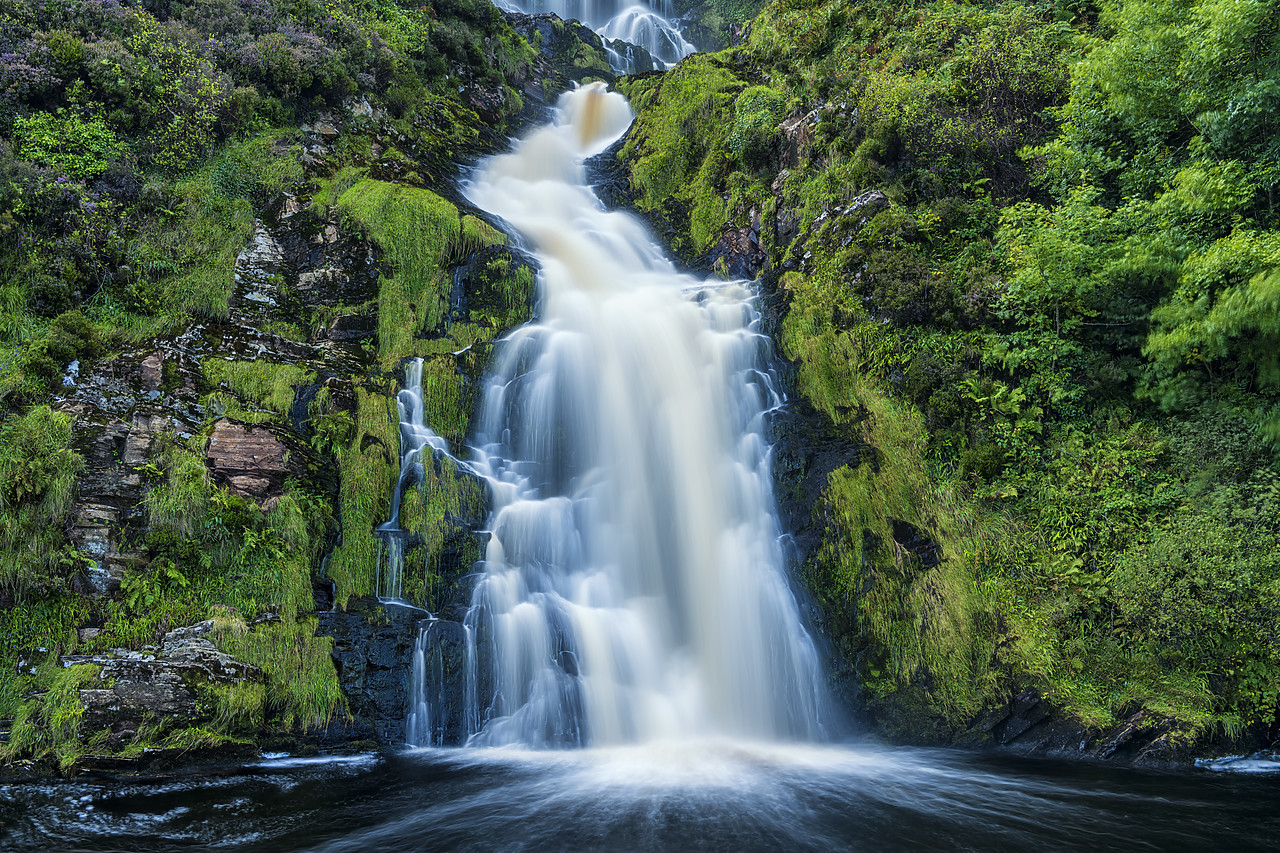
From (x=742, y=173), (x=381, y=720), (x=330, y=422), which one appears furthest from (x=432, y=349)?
(x=742, y=173)

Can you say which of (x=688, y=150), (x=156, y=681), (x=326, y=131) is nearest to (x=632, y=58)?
(x=688, y=150)

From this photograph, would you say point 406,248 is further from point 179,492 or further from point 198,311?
point 179,492

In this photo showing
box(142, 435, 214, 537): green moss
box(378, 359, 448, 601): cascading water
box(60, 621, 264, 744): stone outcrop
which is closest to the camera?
box(60, 621, 264, 744): stone outcrop

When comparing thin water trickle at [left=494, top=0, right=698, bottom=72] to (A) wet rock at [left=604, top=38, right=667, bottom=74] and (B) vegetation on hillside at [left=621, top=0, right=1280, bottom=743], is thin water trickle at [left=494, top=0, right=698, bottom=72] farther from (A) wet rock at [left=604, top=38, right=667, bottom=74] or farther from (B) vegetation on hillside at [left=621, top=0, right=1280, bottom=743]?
(B) vegetation on hillside at [left=621, top=0, right=1280, bottom=743]

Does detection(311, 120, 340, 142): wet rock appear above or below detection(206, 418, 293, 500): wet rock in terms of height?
above

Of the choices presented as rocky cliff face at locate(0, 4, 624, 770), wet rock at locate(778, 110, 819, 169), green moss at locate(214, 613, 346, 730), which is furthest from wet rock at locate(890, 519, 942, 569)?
wet rock at locate(778, 110, 819, 169)

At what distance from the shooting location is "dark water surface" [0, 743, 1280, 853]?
584 centimetres

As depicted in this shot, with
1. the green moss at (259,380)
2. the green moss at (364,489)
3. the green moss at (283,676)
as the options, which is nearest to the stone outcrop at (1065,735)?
the green moss at (283,676)

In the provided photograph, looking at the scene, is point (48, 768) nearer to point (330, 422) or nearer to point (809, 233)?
point (330, 422)

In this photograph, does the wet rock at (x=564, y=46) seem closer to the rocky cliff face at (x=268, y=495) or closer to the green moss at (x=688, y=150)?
the green moss at (x=688, y=150)

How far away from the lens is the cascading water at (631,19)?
128ft

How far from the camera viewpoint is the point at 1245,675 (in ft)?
24.4

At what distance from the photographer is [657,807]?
6.63 m

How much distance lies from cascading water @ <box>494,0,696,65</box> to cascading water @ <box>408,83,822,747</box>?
105 feet
